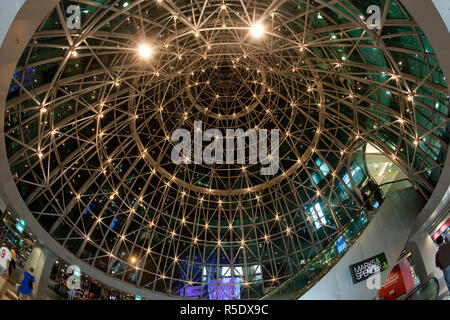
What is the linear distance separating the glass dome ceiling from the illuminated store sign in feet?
19.7

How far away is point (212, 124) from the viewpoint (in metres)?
39.7

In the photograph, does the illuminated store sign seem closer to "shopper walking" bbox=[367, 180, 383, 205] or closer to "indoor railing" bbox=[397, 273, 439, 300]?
"shopper walking" bbox=[367, 180, 383, 205]

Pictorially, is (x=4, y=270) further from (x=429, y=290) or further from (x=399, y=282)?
(x=399, y=282)

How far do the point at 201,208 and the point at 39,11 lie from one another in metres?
29.4

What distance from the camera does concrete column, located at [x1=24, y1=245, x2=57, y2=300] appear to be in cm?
2477

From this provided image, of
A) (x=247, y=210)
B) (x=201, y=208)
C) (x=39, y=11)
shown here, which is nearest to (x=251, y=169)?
(x=247, y=210)

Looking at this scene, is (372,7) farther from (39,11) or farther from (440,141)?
(39,11)

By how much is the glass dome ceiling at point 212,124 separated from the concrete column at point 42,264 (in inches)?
64.4

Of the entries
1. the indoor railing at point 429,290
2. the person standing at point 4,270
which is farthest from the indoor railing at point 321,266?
the person standing at point 4,270

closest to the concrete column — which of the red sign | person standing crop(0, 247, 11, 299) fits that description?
person standing crop(0, 247, 11, 299)

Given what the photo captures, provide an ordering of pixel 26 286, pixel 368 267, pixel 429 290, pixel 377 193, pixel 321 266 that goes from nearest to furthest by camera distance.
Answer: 1. pixel 429 290
2. pixel 26 286
3. pixel 368 267
4. pixel 377 193
5. pixel 321 266

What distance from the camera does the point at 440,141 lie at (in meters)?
20.4

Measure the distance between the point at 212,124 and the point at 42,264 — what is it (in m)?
22.6

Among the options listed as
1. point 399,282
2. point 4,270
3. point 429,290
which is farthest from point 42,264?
point 399,282
